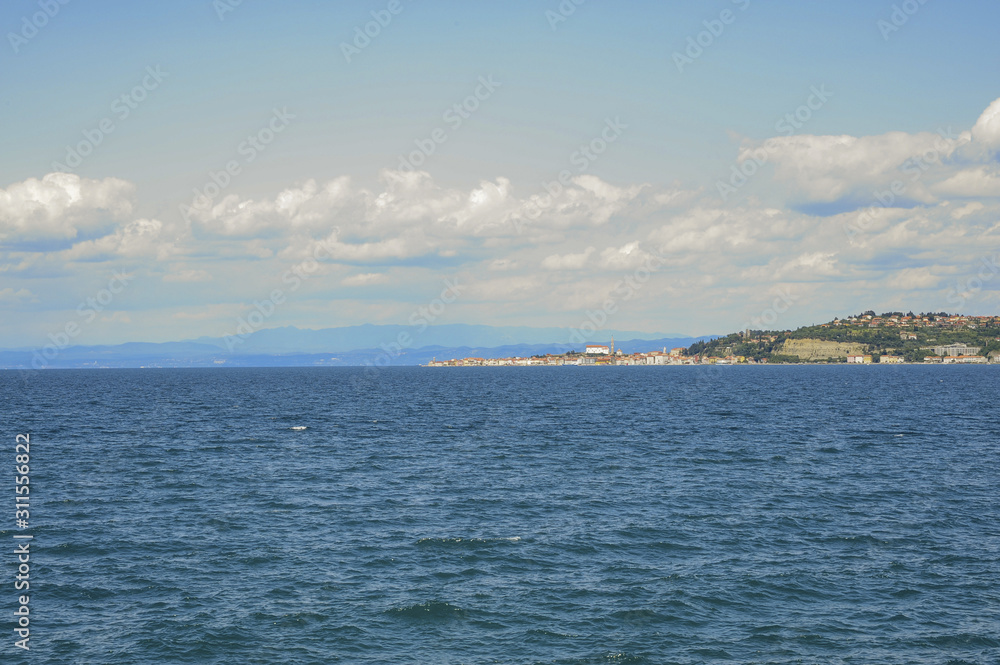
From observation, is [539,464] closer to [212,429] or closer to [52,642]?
[52,642]

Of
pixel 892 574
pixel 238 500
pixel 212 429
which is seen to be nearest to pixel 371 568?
pixel 238 500

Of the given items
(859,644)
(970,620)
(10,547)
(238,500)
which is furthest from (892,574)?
(10,547)

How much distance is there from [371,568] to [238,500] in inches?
658

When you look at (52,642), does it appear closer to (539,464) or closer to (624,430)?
(539,464)

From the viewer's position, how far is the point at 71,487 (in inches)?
1907

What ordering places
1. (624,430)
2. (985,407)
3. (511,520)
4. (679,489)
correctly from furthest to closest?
(985,407) → (624,430) → (679,489) → (511,520)

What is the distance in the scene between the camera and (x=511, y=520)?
40.0m

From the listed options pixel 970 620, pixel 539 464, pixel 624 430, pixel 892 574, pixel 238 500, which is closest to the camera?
pixel 970 620

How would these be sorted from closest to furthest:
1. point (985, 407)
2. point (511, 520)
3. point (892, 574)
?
point (892, 574)
point (511, 520)
point (985, 407)

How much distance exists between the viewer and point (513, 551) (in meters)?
34.3

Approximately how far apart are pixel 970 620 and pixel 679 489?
22.2 metres

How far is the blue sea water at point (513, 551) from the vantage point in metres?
24.8

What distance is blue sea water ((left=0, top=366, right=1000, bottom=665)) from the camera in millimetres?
24828

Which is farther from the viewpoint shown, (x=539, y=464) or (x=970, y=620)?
(x=539, y=464)
